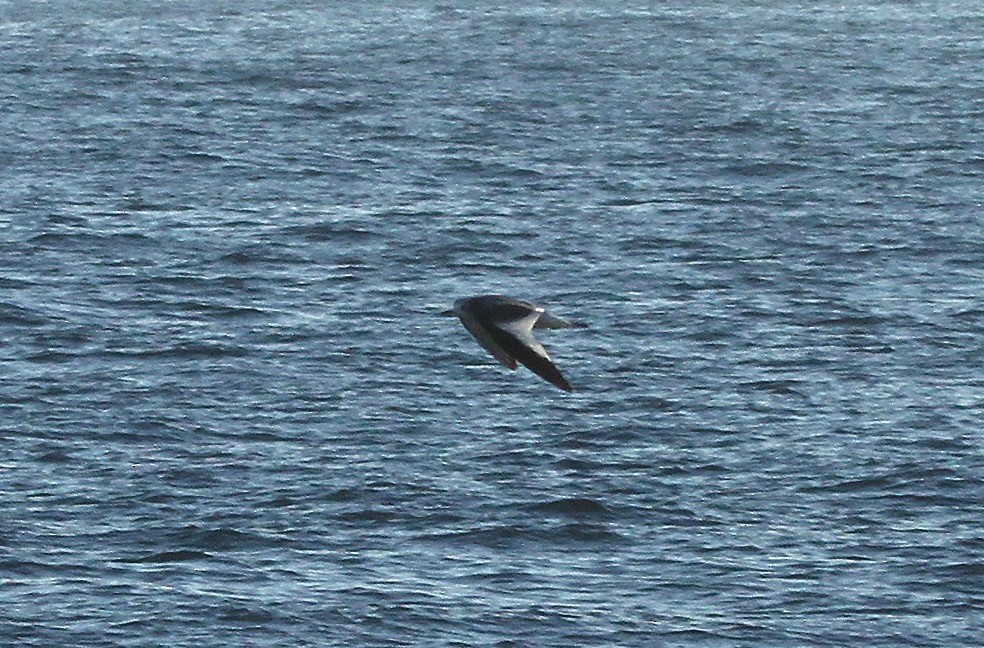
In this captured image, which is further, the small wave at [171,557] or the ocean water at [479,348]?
the small wave at [171,557]

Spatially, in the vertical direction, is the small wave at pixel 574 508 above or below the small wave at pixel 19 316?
below

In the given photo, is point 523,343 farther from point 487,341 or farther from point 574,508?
point 574,508

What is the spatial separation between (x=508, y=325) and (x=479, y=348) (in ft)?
131

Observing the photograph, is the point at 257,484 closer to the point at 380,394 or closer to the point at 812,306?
the point at 380,394

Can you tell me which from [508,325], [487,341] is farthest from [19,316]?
[508,325]

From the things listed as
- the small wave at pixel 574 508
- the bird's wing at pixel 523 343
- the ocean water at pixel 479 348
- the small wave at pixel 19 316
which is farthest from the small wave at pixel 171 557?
the bird's wing at pixel 523 343

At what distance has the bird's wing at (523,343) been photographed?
26547 millimetres

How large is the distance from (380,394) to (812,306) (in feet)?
54.9

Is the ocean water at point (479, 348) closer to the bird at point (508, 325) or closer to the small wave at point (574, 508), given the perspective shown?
the small wave at point (574, 508)

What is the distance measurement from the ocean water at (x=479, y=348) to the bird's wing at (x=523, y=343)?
20189 millimetres

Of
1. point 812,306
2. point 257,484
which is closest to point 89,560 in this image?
point 257,484

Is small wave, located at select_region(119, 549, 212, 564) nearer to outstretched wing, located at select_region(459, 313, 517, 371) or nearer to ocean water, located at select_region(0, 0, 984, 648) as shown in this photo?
ocean water, located at select_region(0, 0, 984, 648)

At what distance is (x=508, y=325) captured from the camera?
27406 mm

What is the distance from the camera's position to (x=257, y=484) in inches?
2208
